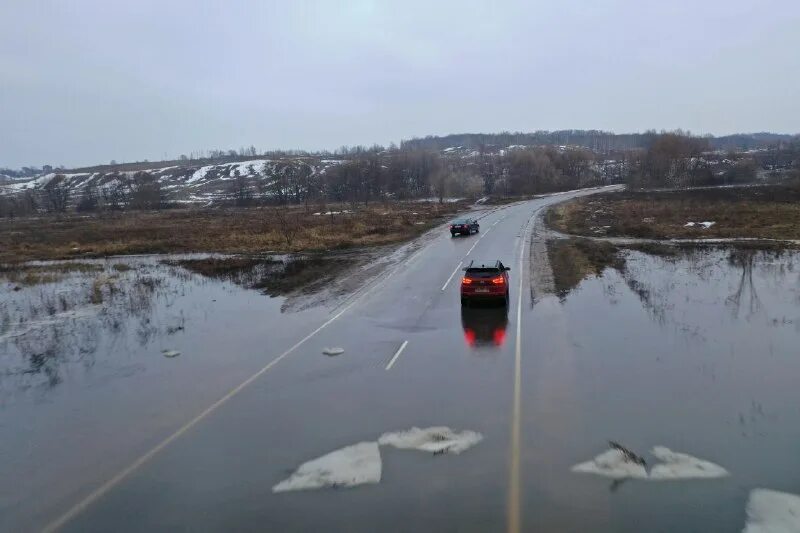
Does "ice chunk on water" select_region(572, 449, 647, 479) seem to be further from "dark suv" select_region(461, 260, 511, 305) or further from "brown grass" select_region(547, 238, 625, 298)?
"brown grass" select_region(547, 238, 625, 298)

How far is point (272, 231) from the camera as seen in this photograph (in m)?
48.1

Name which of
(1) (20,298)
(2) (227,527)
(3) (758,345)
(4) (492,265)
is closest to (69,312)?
(1) (20,298)

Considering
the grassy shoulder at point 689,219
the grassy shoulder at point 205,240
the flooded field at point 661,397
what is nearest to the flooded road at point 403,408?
the flooded field at point 661,397

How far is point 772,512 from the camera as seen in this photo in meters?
7.08

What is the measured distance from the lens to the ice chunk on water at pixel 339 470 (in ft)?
26.5

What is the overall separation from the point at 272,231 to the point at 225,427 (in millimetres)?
39192

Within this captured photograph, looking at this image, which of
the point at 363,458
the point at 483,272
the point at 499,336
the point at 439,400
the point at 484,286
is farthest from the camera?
the point at 483,272

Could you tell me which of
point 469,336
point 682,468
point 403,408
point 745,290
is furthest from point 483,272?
point 682,468

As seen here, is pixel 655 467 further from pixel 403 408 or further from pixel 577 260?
pixel 577 260

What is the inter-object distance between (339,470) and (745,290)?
1815 cm

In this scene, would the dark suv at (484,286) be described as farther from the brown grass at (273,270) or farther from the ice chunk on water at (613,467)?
the ice chunk on water at (613,467)

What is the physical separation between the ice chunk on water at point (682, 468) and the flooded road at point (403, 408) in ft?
0.53

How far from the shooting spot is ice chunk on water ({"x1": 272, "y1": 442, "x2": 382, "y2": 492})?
318 inches

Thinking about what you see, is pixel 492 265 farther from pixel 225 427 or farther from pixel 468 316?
pixel 225 427
